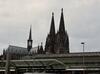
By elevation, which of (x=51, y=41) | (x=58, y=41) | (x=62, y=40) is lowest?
(x=58, y=41)

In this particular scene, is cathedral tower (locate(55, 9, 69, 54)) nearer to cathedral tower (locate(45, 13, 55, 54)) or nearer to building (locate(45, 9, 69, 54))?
building (locate(45, 9, 69, 54))

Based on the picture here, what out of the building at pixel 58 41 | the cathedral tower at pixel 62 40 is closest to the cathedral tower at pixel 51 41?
the building at pixel 58 41

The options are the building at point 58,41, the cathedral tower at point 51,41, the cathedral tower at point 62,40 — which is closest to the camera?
the cathedral tower at point 62,40

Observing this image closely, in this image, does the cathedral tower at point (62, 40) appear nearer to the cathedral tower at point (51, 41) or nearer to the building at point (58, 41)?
the building at point (58, 41)

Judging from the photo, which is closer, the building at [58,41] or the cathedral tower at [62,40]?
the cathedral tower at [62,40]

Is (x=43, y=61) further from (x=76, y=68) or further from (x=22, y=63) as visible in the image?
(x=76, y=68)

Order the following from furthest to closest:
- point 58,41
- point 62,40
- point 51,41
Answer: point 51,41, point 58,41, point 62,40

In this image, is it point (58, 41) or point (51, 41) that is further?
point (51, 41)

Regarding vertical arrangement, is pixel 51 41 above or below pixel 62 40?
below

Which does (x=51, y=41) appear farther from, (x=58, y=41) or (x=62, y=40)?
(x=62, y=40)

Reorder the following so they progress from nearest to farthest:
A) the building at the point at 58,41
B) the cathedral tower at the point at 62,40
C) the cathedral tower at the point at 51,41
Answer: the cathedral tower at the point at 62,40
the building at the point at 58,41
the cathedral tower at the point at 51,41

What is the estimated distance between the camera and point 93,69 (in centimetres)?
7119

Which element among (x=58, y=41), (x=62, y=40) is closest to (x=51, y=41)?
(x=58, y=41)

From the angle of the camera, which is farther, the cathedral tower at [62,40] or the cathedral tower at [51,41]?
the cathedral tower at [51,41]
